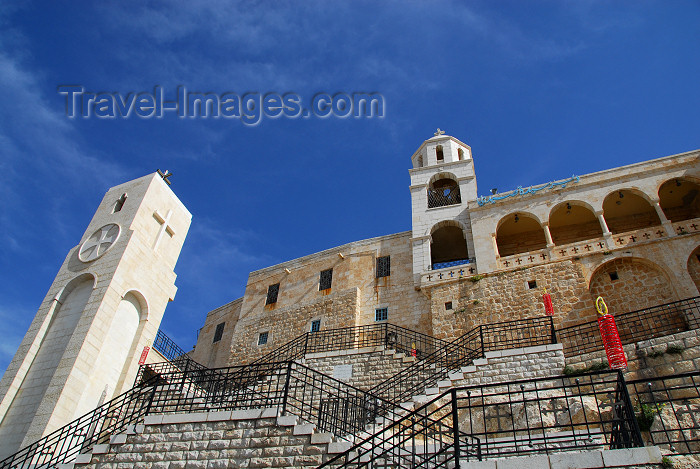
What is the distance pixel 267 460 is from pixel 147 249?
42.3 feet

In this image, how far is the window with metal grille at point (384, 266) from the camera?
80.6 feet

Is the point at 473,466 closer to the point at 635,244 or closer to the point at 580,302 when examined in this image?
the point at 580,302

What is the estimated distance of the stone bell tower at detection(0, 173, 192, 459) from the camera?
15523mm

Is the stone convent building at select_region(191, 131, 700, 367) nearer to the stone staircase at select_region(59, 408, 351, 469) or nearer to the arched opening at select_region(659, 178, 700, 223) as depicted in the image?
the arched opening at select_region(659, 178, 700, 223)

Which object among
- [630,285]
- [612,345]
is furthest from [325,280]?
[612,345]

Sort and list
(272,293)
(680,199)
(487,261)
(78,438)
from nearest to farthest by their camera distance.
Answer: (78,438), (487,261), (680,199), (272,293)

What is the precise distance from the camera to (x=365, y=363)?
1739cm

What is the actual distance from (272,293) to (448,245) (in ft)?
31.8

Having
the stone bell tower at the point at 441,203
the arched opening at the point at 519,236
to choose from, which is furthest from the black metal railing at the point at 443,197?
the arched opening at the point at 519,236

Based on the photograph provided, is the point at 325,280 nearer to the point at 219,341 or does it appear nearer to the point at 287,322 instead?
the point at 287,322

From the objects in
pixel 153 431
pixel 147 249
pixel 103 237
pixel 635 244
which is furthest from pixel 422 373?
pixel 103 237

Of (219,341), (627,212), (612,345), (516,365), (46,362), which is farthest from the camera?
(219,341)

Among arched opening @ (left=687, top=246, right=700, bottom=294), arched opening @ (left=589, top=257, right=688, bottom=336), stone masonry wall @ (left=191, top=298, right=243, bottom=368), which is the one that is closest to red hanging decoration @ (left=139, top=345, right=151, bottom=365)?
stone masonry wall @ (left=191, top=298, right=243, bottom=368)

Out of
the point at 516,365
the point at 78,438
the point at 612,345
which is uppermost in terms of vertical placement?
the point at 516,365
